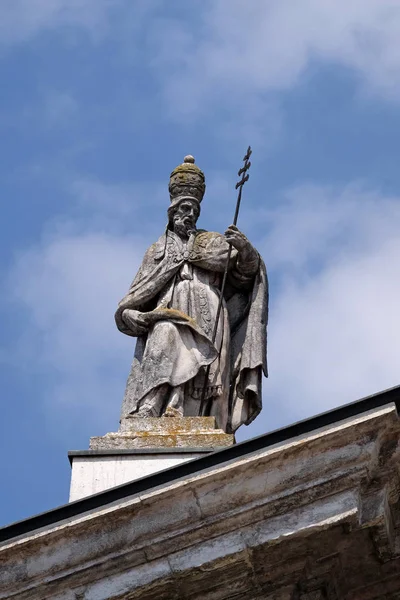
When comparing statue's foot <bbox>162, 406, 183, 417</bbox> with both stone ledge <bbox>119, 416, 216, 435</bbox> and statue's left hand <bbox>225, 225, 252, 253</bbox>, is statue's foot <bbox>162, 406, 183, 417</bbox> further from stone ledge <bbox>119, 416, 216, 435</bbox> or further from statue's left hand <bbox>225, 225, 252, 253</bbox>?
statue's left hand <bbox>225, 225, 252, 253</bbox>

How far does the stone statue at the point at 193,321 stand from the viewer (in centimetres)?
1385

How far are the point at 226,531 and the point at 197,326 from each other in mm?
3979

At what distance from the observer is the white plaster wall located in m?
12.9

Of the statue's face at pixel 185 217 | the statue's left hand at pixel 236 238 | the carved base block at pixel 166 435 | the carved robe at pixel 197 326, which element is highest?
Answer: the statue's face at pixel 185 217

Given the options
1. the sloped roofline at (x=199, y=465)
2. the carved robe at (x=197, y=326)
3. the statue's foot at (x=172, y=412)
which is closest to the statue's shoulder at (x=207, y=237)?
the carved robe at (x=197, y=326)

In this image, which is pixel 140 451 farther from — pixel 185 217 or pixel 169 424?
pixel 185 217

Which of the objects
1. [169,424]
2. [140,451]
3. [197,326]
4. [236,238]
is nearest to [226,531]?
[140,451]

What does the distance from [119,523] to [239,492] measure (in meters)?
0.73

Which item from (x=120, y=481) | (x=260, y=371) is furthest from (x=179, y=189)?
(x=120, y=481)

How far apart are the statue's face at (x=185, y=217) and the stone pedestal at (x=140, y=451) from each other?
213 cm

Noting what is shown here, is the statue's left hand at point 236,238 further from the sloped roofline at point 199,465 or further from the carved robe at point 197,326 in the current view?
the sloped roofline at point 199,465

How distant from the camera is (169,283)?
14.6 metres

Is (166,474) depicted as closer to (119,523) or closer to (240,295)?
(119,523)

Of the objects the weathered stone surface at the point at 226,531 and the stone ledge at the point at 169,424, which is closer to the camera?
the weathered stone surface at the point at 226,531
